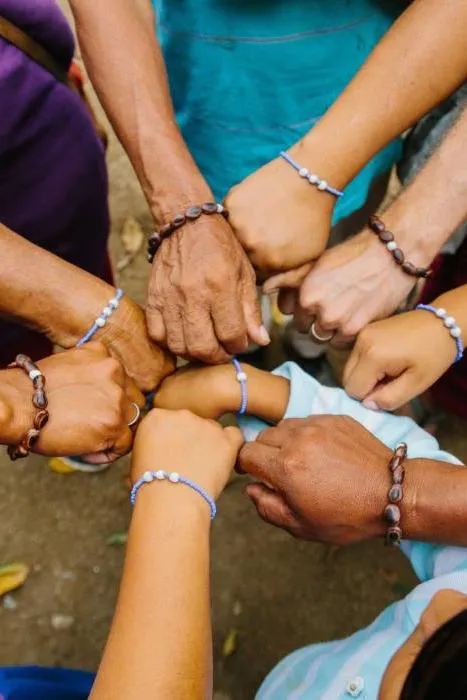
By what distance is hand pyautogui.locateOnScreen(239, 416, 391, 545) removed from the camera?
1111mm

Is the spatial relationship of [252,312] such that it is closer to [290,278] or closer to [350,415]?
[290,278]

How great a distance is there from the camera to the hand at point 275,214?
1271 millimetres

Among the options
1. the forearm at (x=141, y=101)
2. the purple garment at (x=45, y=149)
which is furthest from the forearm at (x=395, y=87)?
the purple garment at (x=45, y=149)

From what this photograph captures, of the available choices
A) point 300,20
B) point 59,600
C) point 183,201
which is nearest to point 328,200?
point 183,201

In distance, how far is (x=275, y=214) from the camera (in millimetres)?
1269

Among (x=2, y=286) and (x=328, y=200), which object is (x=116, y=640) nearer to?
(x=2, y=286)

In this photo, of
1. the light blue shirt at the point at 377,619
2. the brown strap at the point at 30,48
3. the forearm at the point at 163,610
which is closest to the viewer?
the forearm at the point at 163,610

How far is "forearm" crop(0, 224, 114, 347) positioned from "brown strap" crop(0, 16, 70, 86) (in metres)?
0.37

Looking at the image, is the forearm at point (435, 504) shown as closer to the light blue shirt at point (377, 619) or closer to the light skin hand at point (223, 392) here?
the light blue shirt at point (377, 619)

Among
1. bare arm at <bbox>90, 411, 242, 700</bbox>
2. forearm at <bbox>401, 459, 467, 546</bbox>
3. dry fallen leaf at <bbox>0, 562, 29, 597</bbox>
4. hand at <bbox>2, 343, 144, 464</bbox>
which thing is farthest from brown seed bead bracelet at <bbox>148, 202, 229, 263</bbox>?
dry fallen leaf at <bbox>0, 562, 29, 597</bbox>

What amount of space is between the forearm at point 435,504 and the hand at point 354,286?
12.7 inches

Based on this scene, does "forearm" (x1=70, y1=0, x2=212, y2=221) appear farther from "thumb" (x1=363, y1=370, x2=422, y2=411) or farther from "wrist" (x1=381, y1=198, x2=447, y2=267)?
"thumb" (x1=363, y1=370, x2=422, y2=411)

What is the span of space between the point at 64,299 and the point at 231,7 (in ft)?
2.29

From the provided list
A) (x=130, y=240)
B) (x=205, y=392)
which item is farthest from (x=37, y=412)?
(x=130, y=240)
